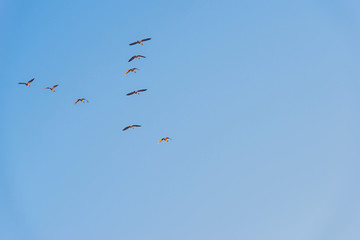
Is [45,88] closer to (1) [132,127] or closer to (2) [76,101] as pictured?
(2) [76,101]

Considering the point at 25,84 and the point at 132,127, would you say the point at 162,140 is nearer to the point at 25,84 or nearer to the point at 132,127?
the point at 132,127

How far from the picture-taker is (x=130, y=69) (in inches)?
5477

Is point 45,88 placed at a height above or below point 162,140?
above

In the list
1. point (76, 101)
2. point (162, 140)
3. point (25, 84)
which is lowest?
point (162, 140)

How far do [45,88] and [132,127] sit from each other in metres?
21.5

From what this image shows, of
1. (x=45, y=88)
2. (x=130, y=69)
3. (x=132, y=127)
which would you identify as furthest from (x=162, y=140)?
(x=45, y=88)

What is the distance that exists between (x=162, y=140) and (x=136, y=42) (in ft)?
70.1

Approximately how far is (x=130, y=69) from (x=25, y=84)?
2527 centimetres

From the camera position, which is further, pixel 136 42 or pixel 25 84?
pixel 25 84

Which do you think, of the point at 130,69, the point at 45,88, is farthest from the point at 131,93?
the point at 45,88

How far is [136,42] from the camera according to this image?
5394 inches

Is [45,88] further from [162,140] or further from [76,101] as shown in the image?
[162,140]

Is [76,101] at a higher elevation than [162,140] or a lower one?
higher

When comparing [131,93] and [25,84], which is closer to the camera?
[131,93]
